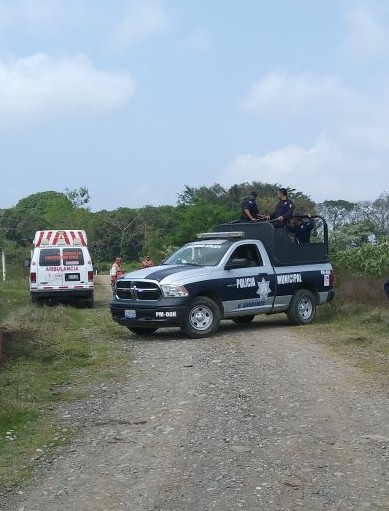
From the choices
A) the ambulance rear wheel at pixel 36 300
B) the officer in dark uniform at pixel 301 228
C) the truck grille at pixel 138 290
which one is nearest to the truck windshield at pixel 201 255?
the truck grille at pixel 138 290

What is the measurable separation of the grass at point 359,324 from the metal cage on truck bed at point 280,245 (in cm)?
142

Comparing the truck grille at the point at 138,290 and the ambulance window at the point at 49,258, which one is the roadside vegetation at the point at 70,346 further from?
the ambulance window at the point at 49,258

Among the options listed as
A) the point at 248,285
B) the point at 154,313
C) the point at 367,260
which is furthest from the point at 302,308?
the point at 367,260

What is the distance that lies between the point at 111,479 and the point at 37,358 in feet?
18.1

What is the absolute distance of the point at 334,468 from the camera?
5578 mm

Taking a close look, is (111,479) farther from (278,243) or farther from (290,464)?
(278,243)

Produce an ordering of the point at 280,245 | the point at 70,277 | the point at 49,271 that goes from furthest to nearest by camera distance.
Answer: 1. the point at 70,277
2. the point at 49,271
3. the point at 280,245

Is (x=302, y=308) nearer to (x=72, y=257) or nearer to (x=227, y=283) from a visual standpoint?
(x=227, y=283)

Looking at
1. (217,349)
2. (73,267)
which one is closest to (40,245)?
(73,267)

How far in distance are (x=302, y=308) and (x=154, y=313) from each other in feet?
12.5

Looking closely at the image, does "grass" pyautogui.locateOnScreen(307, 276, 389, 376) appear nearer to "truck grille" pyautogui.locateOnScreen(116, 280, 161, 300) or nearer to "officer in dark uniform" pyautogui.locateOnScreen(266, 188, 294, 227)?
"officer in dark uniform" pyautogui.locateOnScreen(266, 188, 294, 227)

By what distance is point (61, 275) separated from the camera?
846 inches

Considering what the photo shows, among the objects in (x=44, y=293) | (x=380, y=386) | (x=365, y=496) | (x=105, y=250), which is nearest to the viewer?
(x=365, y=496)

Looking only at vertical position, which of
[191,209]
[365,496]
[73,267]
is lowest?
[365,496]
